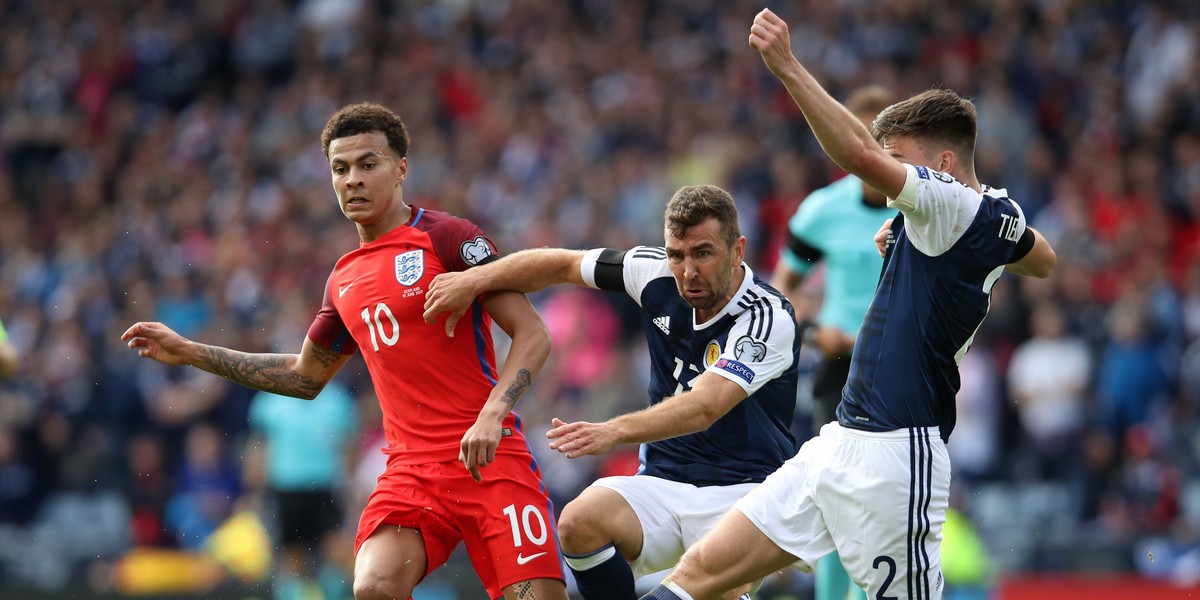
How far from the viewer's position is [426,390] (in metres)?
6.12

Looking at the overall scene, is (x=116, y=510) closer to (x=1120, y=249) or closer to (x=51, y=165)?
(x=51, y=165)

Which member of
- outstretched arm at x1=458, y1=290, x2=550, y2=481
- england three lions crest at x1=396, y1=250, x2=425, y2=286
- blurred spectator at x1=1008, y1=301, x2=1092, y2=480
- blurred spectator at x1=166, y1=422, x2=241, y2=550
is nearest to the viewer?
outstretched arm at x1=458, y1=290, x2=550, y2=481

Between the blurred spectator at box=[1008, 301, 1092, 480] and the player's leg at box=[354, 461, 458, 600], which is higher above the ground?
the blurred spectator at box=[1008, 301, 1092, 480]

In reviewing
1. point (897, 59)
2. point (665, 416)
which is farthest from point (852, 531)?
point (897, 59)

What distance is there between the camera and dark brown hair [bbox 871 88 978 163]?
5.39m

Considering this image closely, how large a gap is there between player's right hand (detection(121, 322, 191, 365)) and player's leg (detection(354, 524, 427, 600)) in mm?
1278

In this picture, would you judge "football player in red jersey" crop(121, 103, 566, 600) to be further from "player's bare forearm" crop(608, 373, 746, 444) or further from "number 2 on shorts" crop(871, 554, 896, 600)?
"number 2 on shorts" crop(871, 554, 896, 600)

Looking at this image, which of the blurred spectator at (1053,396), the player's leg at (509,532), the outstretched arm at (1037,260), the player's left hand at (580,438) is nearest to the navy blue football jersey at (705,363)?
the player's leg at (509,532)

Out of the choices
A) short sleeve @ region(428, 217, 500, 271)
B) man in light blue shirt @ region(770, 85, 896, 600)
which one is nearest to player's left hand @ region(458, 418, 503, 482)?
short sleeve @ region(428, 217, 500, 271)

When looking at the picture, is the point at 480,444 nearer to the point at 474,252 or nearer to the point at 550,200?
the point at 474,252

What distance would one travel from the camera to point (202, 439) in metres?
13.8

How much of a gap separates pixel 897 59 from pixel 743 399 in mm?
9849

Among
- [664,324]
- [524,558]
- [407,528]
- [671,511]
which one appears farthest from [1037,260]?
[407,528]

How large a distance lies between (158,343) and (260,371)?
456 mm
